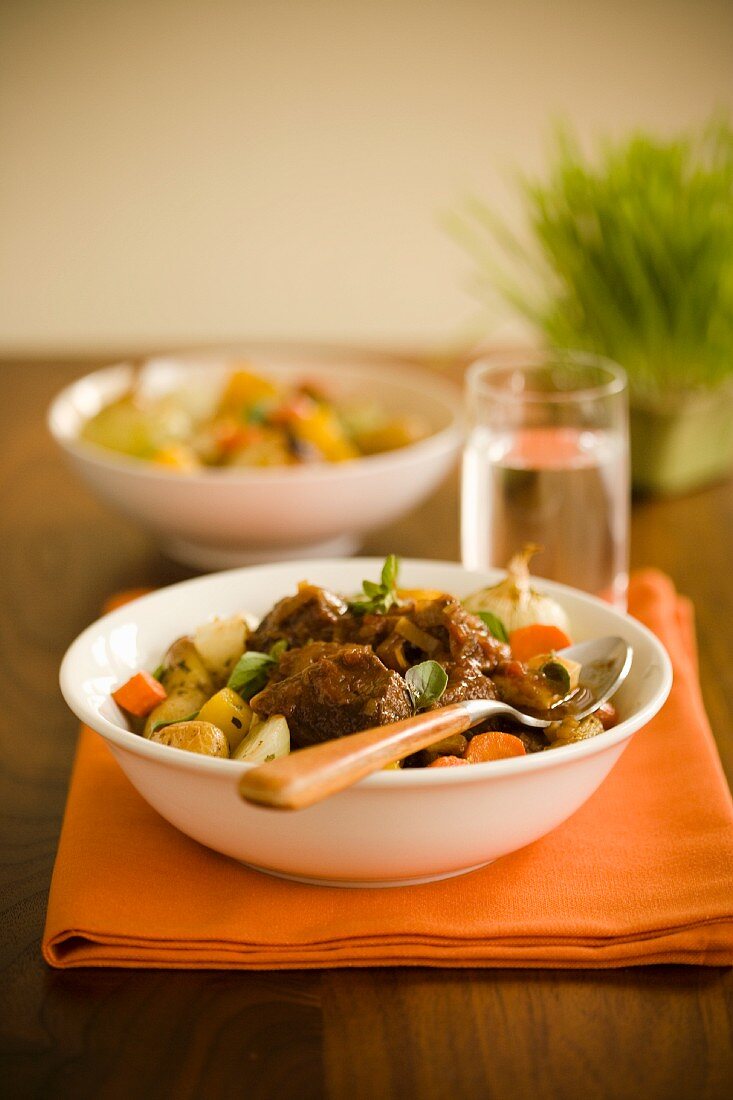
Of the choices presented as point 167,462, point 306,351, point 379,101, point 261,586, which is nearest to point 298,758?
point 261,586

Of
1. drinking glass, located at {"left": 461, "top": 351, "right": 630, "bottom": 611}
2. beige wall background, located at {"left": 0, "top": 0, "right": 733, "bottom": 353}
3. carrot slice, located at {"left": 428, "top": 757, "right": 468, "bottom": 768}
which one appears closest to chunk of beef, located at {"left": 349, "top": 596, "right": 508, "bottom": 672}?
carrot slice, located at {"left": 428, "top": 757, "right": 468, "bottom": 768}

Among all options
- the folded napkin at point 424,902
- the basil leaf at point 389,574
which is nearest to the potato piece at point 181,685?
the folded napkin at point 424,902

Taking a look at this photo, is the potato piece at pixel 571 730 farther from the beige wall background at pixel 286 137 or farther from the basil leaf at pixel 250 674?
the beige wall background at pixel 286 137

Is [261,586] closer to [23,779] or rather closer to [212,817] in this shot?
[23,779]

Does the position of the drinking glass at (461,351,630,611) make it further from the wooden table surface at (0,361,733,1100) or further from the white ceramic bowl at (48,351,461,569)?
the wooden table surface at (0,361,733,1100)

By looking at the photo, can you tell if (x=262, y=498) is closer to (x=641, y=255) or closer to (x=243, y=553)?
(x=243, y=553)

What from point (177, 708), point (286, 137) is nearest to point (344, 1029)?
point (177, 708)
